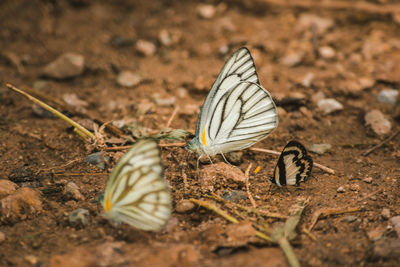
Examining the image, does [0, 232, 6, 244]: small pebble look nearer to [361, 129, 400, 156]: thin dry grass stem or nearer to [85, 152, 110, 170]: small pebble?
[85, 152, 110, 170]: small pebble

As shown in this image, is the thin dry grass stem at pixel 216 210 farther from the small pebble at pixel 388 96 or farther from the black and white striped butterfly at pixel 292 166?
the small pebble at pixel 388 96

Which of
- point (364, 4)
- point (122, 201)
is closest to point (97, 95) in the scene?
point (122, 201)

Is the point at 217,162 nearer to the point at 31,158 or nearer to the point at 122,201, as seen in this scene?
the point at 122,201

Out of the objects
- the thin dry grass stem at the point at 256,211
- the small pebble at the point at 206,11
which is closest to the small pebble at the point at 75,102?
the thin dry grass stem at the point at 256,211

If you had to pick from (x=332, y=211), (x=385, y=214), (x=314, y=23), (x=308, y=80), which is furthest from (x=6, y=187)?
(x=314, y=23)

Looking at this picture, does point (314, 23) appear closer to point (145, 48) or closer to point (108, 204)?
point (145, 48)

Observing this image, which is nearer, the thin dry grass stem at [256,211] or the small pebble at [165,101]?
the thin dry grass stem at [256,211]
